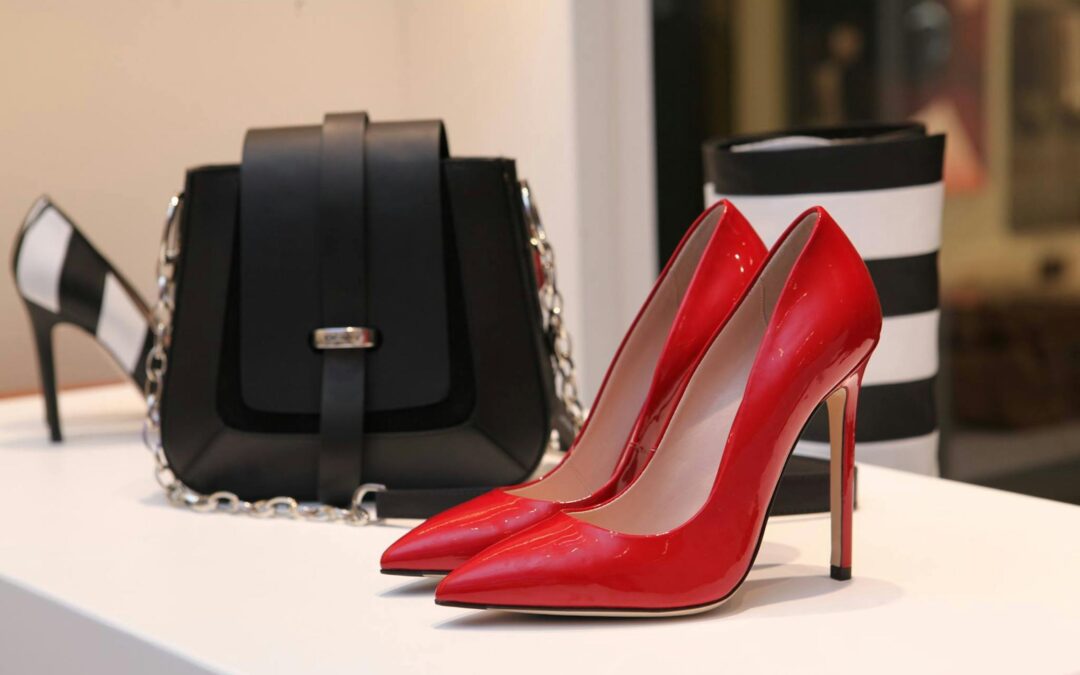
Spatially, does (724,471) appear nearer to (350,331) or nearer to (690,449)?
(690,449)

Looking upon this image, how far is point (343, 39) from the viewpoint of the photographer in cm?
193

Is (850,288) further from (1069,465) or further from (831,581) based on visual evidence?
(1069,465)

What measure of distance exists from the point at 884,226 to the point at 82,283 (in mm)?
804

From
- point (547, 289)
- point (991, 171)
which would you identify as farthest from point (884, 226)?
point (991, 171)

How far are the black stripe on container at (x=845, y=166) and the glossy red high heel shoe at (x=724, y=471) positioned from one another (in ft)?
1.13

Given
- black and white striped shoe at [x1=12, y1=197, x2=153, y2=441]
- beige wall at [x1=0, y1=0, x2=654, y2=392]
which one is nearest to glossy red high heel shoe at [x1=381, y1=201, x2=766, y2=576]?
black and white striped shoe at [x1=12, y1=197, x2=153, y2=441]

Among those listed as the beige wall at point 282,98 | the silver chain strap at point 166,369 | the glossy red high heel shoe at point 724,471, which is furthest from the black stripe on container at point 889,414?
the beige wall at point 282,98

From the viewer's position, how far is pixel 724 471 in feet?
2.02

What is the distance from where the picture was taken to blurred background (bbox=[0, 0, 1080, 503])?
164cm

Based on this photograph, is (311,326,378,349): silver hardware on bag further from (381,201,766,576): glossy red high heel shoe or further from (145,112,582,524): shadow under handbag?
(381,201,766,576): glossy red high heel shoe

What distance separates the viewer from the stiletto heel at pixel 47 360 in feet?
3.98

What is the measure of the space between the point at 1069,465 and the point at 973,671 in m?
1.30

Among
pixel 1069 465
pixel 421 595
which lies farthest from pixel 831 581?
pixel 1069 465

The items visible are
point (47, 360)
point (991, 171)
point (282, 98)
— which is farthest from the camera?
point (282, 98)
